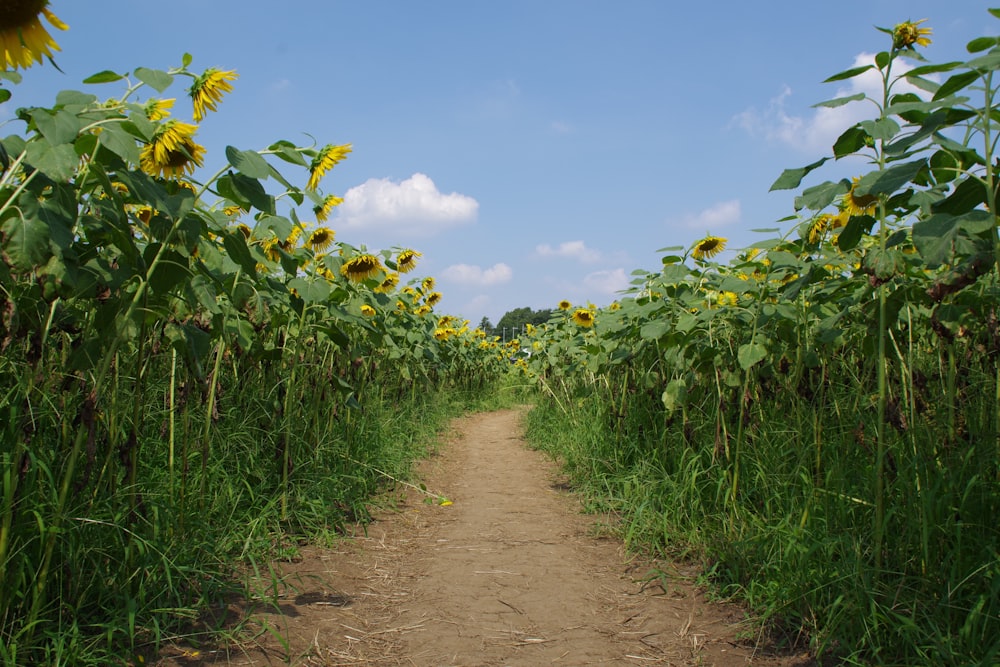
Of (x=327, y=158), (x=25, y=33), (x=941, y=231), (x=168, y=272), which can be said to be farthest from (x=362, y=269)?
(x=941, y=231)

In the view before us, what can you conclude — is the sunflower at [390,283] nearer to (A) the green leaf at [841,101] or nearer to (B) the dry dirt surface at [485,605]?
(B) the dry dirt surface at [485,605]

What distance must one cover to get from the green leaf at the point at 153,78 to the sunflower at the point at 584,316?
528 centimetres

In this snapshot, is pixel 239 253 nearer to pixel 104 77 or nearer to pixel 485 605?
pixel 104 77

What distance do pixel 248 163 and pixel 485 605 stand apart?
1938 millimetres

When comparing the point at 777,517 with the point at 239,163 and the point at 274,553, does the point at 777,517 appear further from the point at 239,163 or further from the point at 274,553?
the point at 239,163

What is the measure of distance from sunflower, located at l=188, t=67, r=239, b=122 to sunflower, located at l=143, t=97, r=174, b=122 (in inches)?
4.1

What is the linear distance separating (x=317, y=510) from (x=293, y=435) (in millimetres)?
463

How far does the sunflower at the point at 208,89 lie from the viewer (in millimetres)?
2164

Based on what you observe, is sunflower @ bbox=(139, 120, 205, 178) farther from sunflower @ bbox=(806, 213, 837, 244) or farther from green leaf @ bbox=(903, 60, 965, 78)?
sunflower @ bbox=(806, 213, 837, 244)

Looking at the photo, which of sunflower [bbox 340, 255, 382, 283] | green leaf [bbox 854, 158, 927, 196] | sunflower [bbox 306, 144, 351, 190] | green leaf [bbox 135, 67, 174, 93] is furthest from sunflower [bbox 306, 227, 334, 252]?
green leaf [bbox 854, 158, 927, 196]

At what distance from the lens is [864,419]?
2916 millimetres

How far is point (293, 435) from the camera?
3924 mm

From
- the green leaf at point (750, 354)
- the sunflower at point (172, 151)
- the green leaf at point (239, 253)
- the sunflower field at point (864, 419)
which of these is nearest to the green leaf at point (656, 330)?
the sunflower field at point (864, 419)

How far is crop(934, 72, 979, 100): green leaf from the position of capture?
1.80m
